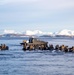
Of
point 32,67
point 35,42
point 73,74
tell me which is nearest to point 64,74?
point 73,74

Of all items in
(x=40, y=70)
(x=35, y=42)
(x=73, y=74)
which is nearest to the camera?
(x=73, y=74)

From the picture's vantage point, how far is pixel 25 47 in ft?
352

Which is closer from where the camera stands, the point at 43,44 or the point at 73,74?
the point at 73,74

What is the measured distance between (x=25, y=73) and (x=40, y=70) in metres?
3.49

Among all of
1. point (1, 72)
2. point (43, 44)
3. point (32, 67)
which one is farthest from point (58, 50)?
point (1, 72)

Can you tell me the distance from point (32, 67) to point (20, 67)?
1680 mm

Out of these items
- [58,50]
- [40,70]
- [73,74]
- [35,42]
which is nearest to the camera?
[73,74]

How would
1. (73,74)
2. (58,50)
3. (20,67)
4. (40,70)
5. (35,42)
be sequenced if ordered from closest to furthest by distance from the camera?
(73,74) → (40,70) → (20,67) → (58,50) → (35,42)

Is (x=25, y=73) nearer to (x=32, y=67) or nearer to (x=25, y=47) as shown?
(x=32, y=67)

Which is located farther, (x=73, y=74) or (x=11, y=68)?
(x=11, y=68)

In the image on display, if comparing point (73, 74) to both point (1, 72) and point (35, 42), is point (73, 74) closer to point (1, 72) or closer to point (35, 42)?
point (1, 72)

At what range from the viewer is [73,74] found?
51.2 meters

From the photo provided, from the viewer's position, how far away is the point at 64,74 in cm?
5147

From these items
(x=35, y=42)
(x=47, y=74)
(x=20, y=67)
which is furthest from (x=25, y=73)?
(x=35, y=42)
